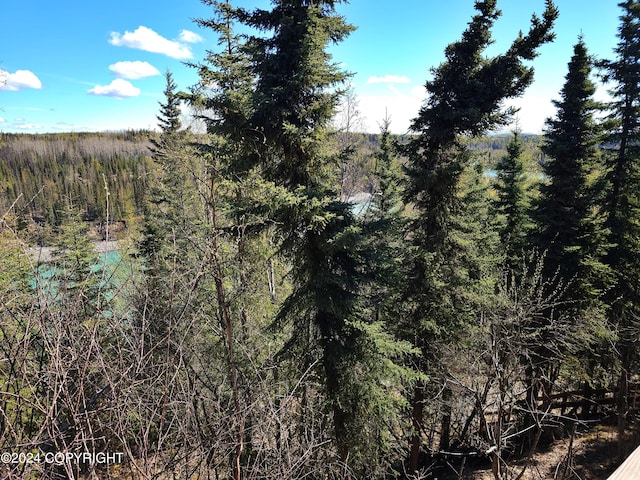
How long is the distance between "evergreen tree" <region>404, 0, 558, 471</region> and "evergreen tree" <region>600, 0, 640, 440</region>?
19.3 ft

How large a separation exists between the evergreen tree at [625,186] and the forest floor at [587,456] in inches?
55.2

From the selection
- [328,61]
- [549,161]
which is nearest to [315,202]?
[328,61]

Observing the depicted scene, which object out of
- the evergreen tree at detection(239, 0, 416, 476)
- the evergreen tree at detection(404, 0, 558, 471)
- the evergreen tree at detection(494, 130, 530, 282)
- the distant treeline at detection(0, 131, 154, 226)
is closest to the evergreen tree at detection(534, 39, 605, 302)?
the evergreen tree at detection(494, 130, 530, 282)

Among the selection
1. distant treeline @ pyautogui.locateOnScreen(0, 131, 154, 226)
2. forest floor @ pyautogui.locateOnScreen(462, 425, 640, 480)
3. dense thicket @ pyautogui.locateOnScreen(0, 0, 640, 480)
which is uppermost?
distant treeline @ pyautogui.locateOnScreen(0, 131, 154, 226)

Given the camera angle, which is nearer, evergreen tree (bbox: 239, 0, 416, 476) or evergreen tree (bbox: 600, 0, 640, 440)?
evergreen tree (bbox: 239, 0, 416, 476)

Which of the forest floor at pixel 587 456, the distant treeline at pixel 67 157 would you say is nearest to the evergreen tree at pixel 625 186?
the forest floor at pixel 587 456

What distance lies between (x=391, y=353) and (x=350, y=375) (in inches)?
40.3

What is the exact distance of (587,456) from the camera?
462 inches

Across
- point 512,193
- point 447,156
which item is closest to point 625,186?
point 512,193

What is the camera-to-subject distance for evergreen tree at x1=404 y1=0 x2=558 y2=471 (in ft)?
26.2

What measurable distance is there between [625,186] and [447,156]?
23.7ft

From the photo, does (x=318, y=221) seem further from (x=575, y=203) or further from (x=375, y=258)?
(x=575, y=203)

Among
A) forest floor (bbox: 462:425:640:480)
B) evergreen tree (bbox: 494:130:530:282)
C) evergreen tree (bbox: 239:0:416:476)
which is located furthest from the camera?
evergreen tree (bbox: 494:130:530:282)

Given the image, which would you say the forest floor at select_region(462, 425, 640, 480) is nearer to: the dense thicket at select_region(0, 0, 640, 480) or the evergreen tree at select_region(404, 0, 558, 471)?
the dense thicket at select_region(0, 0, 640, 480)
